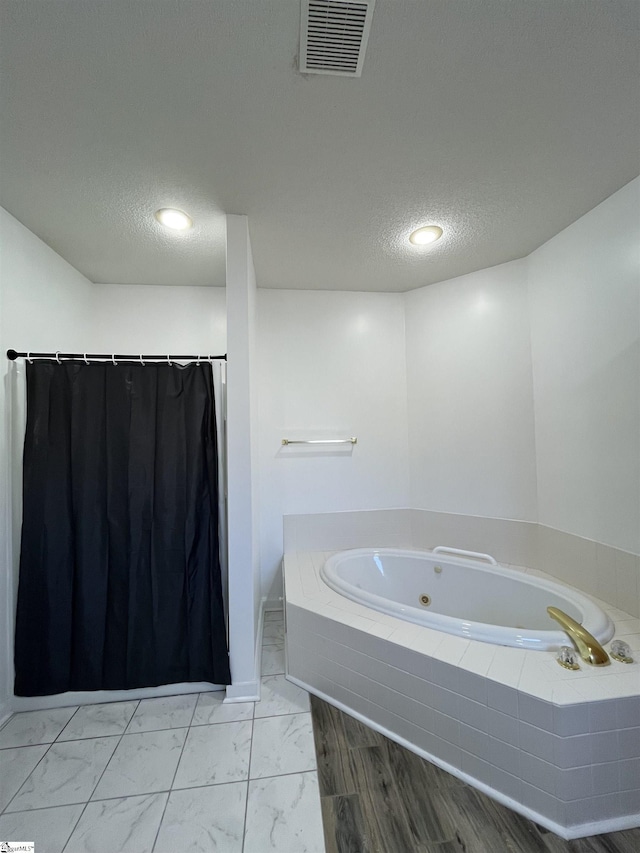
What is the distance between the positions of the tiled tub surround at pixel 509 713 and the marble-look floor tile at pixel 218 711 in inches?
17.4

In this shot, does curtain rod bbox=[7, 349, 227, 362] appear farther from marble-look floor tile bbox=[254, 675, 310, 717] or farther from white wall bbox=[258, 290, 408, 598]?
marble-look floor tile bbox=[254, 675, 310, 717]

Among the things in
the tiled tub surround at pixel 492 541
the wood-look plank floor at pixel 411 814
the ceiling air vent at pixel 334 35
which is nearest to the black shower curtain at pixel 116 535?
the wood-look plank floor at pixel 411 814

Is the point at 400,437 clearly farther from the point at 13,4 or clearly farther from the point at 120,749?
the point at 13,4

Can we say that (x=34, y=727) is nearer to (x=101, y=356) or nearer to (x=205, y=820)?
(x=205, y=820)

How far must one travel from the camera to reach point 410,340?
2771 millimetres

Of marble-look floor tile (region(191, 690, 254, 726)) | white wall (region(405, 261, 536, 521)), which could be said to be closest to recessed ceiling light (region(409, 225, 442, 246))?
white wall (region(405, 261, 536, 521))

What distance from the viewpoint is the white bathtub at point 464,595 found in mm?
1433

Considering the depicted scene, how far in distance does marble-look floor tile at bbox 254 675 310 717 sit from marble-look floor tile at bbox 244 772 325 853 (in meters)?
0.32

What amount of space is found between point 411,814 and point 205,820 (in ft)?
2.21

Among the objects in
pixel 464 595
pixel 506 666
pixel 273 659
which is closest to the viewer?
pixel 506 666

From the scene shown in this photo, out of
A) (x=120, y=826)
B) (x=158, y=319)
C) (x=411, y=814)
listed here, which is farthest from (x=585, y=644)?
(x=158, y=319)

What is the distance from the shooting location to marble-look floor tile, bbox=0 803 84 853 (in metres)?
1.08

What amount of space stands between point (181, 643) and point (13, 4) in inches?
91.8

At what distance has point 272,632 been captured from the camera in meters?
2.25
